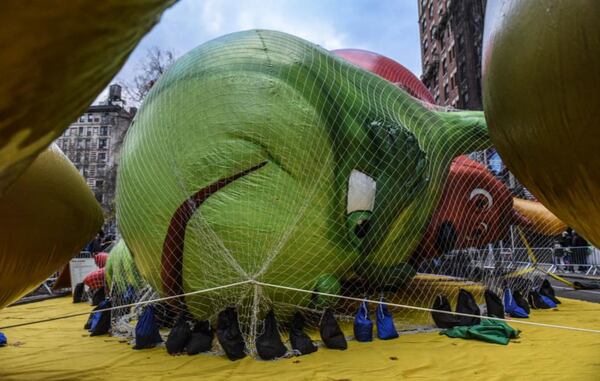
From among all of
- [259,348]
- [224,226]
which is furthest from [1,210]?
[259,348]

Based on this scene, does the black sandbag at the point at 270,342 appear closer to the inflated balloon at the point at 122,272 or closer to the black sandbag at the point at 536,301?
the inflated balloon at the point at 122,272

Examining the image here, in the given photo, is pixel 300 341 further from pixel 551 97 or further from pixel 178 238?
pixel 551 97

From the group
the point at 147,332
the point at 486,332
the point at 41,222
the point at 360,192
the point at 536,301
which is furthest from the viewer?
the point at 536,301

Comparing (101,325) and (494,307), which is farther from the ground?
(494,307)

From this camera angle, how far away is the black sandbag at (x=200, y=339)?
135 inches

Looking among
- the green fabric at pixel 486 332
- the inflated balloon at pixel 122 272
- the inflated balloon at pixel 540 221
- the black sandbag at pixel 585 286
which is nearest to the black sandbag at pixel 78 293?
the inflated balloon at pixel 122 272

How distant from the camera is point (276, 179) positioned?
3.72 meters

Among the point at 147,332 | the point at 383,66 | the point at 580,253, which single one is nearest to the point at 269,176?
the point at 147,332

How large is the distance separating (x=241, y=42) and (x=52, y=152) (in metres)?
2.37

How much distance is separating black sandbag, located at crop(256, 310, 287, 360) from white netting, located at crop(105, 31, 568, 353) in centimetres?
16

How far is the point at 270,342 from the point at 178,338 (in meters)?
0.79

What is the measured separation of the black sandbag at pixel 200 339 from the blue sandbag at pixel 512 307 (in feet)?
11.5

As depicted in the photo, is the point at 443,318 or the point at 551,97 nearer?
the point at 551,97

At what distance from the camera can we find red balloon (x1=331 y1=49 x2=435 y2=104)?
647cm
